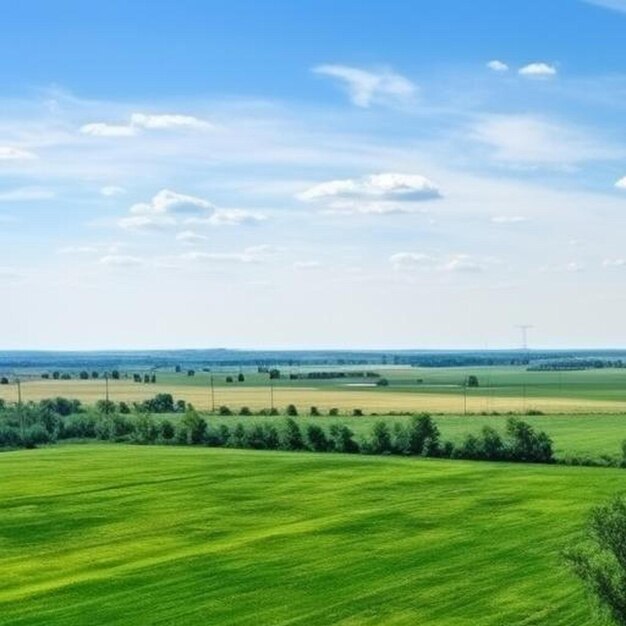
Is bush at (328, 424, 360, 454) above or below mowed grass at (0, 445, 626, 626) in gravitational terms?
above

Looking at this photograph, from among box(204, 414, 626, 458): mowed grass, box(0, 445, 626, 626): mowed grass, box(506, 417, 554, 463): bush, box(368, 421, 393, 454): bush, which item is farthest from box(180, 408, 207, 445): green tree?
box(506, 417, 554, 463): bush

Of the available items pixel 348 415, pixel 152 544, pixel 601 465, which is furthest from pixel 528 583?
pixel 348 415

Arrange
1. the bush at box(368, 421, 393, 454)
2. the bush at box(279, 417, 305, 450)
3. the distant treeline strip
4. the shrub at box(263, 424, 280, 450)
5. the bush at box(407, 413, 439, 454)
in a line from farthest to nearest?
the shrub at box(263, 424, 280, 450) → the bush at box(279, 417, 305, 450) → the bush at box(368, 421, 393, 454) → the bush at box(407, 413, 439, 454) → the distant treeline strip

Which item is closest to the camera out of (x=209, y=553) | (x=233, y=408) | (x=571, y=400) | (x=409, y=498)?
(x=209, y=553)

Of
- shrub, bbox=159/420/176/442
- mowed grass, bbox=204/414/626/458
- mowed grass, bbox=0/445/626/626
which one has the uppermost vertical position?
shrub, bbox=159/420/176/442

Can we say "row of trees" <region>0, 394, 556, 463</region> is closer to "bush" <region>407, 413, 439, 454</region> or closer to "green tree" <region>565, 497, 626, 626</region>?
"bush" <region>407, 413, 439, 454</region>

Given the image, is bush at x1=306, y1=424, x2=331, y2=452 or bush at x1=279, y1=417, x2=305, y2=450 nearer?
bush at x1=306, y1=424, x2=331, y2=452

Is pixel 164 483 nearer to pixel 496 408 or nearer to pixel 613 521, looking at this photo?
pixel 613 521

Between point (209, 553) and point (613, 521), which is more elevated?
point (613, 521)
